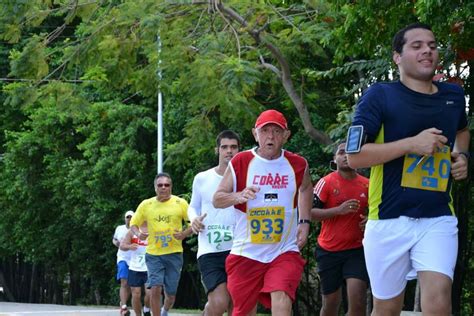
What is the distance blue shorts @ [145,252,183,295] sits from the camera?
626 inches

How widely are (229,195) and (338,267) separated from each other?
2652 mm

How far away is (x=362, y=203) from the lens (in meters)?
10.9

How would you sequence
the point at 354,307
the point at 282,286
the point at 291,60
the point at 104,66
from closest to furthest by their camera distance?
the point at 282,286
the point at 354,307
the point at 104,66
the point at 291,60

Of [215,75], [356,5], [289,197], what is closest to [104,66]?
[215,75]

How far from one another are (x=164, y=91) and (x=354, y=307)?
9.93m

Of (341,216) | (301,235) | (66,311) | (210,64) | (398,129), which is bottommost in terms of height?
(66,311)

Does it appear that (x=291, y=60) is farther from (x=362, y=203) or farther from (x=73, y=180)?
(x=73, y=180)

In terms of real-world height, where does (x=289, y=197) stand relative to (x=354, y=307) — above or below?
above

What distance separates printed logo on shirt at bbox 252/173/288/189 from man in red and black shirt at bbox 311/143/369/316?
1.70 metres

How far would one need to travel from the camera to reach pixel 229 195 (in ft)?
28.6

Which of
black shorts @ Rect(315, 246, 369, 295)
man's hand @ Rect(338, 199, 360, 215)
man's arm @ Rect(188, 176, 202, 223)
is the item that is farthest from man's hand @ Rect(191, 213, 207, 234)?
man's hand @ Rect(338, 199, 360, 215)

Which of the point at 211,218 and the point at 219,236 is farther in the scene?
the point at 211,218

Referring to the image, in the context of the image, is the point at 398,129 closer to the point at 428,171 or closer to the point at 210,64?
the point at 428,171

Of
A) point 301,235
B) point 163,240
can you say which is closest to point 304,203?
point 301,235
